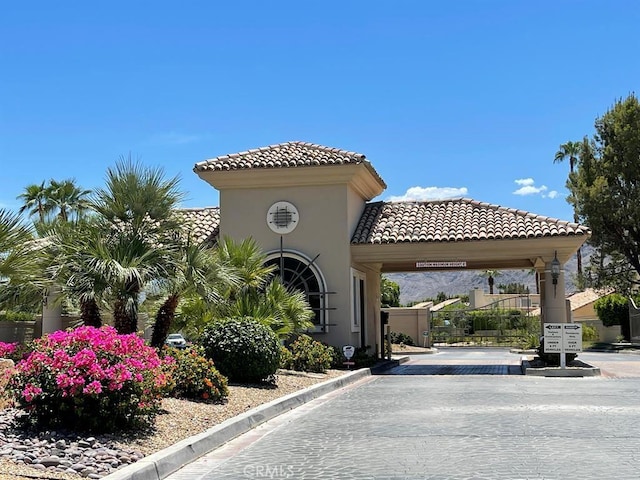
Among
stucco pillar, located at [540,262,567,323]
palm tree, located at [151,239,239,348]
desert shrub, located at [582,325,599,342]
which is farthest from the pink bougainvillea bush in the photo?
desert shrub, located at [582,325,599,342]

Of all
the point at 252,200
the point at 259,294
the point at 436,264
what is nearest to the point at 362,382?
the point at 259,294

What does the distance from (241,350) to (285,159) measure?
10.3 m

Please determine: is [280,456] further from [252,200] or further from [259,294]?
[252,200]

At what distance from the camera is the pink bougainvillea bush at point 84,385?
8461mm

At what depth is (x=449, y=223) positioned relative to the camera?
973 inches

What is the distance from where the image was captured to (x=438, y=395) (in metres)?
15.4

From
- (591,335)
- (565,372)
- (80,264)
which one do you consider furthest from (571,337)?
(591,335)

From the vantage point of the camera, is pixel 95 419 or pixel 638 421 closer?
pixel 95 419

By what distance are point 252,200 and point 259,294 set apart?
20.0 feet

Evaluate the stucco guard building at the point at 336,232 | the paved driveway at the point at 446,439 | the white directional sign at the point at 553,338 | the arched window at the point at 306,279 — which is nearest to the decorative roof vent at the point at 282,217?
the stucco guard building at the point at 336,232

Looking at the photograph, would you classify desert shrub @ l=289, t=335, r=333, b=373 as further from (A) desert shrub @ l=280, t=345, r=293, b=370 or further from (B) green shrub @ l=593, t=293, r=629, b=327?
(B) green shrub @ l=593, t=293, r=629, b=327

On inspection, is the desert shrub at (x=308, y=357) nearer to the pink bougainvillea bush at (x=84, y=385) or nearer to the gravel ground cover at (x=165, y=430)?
the gravel ground cover at (x=165, y=430)

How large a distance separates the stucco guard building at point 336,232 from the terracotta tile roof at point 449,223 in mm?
39

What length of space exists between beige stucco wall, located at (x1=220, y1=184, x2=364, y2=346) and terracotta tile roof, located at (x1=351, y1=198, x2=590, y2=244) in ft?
2.64
